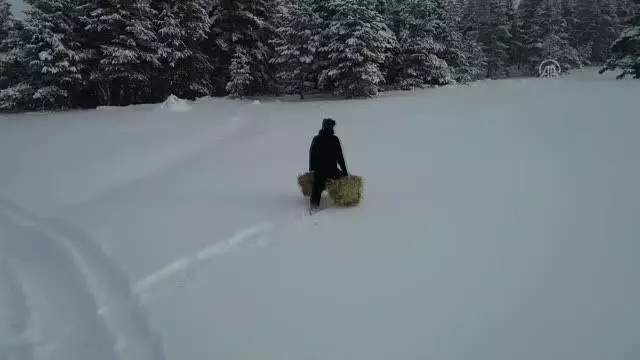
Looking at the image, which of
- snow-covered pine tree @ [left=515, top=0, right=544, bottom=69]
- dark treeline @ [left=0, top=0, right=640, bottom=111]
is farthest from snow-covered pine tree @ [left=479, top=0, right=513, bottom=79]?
dark treeline @ [left=0, top=0, right=640, bottom=111]

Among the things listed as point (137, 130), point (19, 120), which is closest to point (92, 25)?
point (19, 120)

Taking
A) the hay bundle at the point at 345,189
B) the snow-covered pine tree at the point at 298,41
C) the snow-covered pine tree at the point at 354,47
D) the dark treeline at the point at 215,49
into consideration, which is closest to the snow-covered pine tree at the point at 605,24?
the dark treeline at the point at 215,49

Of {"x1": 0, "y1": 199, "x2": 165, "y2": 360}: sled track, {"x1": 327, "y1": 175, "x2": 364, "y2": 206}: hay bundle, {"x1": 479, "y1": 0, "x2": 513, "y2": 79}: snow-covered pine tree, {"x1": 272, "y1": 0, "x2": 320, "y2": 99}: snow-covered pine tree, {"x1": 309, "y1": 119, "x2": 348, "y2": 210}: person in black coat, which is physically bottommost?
{"x1": 0, "y1": 199, "x2": 165, "y2": 360}: sled track

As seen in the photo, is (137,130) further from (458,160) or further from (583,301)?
(583,301)

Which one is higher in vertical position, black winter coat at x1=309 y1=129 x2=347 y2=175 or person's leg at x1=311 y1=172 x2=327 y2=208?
black winter coat at x1=309 y1=129 x2=347 y2=175

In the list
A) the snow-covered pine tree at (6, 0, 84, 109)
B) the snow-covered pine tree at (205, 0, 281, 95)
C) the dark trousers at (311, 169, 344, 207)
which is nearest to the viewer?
the dark trousers at (311, 169, 344, 207)

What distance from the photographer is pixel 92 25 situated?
845 inches

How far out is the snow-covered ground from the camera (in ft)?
11.7

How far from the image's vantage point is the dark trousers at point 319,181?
259 inches

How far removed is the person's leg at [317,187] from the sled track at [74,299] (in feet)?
9.29

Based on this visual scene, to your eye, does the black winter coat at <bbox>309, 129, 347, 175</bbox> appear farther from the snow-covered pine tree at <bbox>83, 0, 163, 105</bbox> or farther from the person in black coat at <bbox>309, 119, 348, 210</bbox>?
the snow-covered pine tree at <bbox>83, 0, 163, 105</bbox>

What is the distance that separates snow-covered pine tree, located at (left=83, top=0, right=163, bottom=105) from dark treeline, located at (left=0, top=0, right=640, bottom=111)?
0.17 ft

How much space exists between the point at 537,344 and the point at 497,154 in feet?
21.9

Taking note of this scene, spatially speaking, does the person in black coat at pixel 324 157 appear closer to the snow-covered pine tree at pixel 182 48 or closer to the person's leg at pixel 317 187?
the person's leg at pixel 317 187
